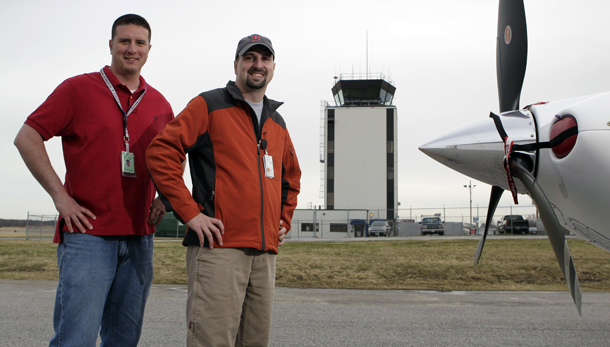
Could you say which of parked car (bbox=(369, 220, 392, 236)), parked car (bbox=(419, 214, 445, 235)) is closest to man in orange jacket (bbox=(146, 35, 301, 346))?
parked car (bbox=(419, 214, 445, 235))

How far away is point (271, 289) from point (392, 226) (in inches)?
1580

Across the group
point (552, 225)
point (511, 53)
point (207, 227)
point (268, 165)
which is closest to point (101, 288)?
point (207, 227)

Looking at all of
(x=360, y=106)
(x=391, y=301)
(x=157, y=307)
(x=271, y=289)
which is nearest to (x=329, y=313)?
(x=391, y=301)

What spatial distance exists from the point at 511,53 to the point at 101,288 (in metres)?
3.93

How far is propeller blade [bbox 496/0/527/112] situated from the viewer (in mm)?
4117

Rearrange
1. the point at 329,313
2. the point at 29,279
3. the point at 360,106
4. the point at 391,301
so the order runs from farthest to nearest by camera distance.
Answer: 1. the point at 360,106
2. the point at 29,279
3. the point at 391,301
4. the point at 329,313

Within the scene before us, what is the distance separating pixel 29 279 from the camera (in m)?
9.43

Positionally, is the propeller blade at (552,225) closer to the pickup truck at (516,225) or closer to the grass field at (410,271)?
the grass field at (410,271)

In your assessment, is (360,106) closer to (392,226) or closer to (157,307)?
(392,226)

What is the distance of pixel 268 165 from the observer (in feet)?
8.72

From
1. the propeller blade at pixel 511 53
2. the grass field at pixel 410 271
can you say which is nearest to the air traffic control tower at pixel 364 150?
the grass field at pixel 410 271

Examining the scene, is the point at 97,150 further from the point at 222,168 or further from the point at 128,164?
the point at 222,168

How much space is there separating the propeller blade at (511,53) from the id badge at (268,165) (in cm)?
251

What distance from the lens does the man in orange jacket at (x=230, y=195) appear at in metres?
2.35
